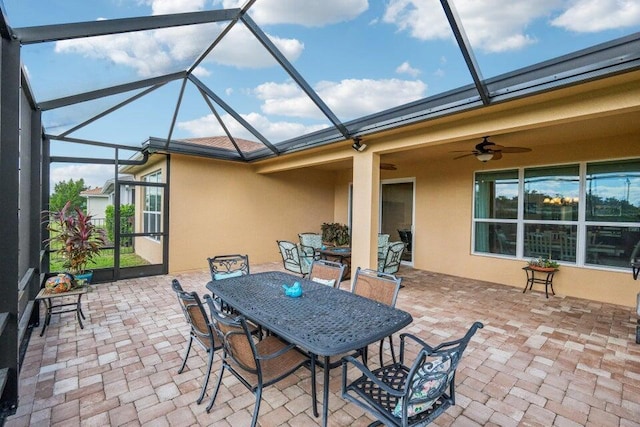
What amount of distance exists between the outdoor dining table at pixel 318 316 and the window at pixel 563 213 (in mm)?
4907

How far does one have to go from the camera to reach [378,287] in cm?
290

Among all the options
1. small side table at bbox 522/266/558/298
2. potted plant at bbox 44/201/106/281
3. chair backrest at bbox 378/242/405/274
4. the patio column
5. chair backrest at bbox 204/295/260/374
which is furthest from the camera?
chair backrest at bbox 378/242/405/274

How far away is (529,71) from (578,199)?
3765 millimetres

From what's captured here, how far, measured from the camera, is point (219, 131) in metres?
6.13

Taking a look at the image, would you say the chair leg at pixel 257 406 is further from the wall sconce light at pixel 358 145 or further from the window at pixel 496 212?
the window at pixel 496 212

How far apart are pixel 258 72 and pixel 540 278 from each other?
6.20 meters

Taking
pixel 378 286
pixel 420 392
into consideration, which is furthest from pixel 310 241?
pixel 420 392

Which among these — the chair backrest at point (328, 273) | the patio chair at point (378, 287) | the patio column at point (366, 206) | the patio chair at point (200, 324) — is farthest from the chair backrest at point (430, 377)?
the patio column at point (366, 206)

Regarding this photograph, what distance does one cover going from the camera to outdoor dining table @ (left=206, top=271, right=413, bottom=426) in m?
1.89

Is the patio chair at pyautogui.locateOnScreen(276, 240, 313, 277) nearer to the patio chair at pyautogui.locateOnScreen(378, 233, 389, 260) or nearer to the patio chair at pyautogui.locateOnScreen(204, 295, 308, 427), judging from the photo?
the patio chair at pyautogui.locateOnScreen(378, 233, 389, 260)

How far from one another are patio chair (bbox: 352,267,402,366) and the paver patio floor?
2.17 feet

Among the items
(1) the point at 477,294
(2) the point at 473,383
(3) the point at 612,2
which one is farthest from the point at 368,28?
(1) the point at 477,294

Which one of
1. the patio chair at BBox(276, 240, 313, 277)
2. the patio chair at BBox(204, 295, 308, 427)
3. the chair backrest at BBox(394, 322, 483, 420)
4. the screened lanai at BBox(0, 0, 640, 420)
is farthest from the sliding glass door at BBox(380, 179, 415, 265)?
the chair backrest at BBox(394, 322, 483, 420)

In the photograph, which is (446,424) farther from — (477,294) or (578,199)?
(578,199)
